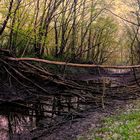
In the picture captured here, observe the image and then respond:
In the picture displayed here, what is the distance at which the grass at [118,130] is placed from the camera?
10.8 meters

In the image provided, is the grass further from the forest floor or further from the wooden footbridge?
the wooden footbridge

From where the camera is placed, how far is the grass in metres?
10.8

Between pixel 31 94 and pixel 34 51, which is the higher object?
pixel 34 51

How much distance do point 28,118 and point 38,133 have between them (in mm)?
2865

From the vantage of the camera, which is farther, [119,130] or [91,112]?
[91,112]

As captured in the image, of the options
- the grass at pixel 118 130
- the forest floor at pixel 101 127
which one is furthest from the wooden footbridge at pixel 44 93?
the grass at pixel 118 130

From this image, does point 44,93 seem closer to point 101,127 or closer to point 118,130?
point 101,127

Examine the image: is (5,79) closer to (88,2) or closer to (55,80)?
(55,80)

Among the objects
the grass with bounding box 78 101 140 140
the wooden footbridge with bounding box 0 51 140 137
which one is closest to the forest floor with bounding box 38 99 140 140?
the grass with bounding box 78 101 140 140

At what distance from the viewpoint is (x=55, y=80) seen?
18.5m

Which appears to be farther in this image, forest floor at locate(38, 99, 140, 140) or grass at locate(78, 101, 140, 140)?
forest floor at locate(38, 99, 140, 140)

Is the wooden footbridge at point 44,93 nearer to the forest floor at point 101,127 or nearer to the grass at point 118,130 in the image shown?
the forest floor at point 101,127

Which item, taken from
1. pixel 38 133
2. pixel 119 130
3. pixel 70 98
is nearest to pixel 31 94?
pixel 70 98

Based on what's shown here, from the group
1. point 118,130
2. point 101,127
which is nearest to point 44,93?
point 101,127
